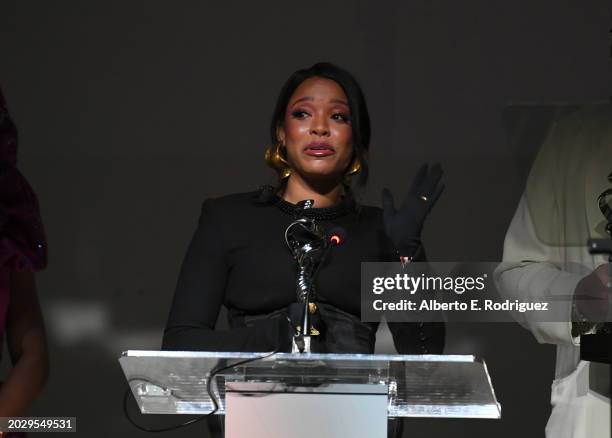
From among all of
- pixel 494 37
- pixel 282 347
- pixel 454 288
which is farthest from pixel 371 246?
pixel 494 37

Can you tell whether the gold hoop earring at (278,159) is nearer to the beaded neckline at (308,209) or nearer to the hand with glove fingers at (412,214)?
the beaded neckline at (308,209)

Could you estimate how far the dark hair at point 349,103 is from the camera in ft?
9.52

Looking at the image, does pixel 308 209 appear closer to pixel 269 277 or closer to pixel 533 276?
pixel 269 277

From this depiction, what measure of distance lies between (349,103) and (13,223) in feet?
2.88

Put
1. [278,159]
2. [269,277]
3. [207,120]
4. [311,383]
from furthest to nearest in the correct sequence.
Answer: [207,120]
[278,159]
[269,277]
[311,383]

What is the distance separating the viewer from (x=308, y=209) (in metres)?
2.84

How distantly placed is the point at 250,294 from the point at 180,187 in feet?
2.16

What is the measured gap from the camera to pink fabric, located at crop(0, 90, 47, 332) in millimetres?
2545

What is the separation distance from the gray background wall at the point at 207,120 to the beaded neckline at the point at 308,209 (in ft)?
1.10

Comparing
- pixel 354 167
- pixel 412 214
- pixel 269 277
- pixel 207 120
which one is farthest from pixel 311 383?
pixel 207 120

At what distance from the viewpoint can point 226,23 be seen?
329cm

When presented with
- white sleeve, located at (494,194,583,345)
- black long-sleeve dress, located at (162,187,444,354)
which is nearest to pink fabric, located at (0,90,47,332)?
black long-sleeve dress, located at (162,187,444,354)

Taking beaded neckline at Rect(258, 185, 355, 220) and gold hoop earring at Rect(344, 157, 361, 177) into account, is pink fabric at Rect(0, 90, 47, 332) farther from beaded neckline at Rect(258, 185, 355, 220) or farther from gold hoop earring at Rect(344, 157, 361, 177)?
gold hoop earring at Rect(344, 157, 361, 177)

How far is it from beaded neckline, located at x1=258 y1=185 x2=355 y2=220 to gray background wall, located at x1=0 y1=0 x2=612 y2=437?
0.34 m
